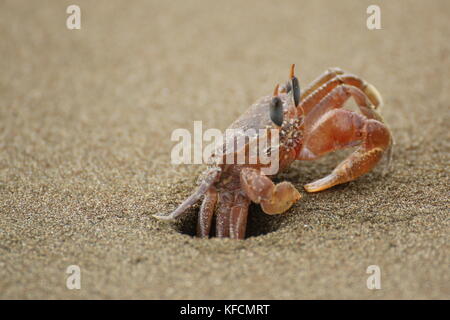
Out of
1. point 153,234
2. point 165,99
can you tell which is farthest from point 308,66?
point 153,234

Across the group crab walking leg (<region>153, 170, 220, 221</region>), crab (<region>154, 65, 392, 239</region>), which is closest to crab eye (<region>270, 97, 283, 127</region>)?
crab (<region>154, 65, 392, 239</region>)

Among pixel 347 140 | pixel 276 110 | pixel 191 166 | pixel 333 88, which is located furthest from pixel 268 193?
pixel 333 88

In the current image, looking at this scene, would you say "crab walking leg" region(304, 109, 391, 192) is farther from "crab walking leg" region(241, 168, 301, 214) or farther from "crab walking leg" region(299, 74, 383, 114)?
"crab walking leg" region(241, 168, 301, 214)

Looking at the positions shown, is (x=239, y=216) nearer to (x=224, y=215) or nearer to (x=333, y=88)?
(x=224, y=215)

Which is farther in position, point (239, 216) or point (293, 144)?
point (293, 144)

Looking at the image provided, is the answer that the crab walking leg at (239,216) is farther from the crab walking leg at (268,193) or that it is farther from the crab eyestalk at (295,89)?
the crab eyestalk at (295,89)

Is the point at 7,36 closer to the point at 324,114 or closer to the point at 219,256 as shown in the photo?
the point at 324,114
